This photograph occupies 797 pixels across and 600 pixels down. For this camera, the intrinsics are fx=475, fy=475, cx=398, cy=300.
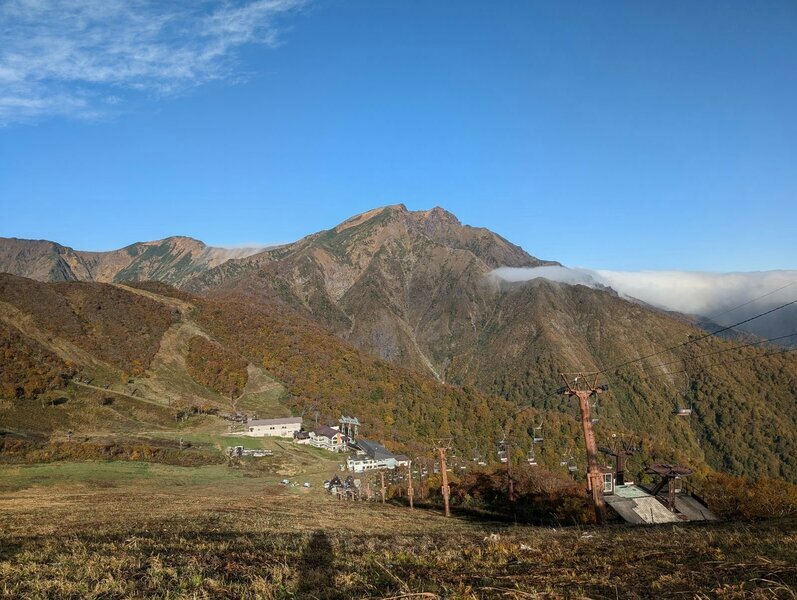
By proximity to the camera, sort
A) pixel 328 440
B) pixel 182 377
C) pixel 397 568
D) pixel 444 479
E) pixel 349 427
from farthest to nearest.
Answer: pixel 182 377, pixel 349 427, pixel 328 440, pixel 444 479, pixel 397 568

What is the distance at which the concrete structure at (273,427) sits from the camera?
105750 mm

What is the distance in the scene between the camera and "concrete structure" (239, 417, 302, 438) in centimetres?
10575

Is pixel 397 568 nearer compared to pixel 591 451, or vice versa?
pixel 397 568

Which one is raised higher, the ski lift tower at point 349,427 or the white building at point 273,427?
the white building at point 273,427

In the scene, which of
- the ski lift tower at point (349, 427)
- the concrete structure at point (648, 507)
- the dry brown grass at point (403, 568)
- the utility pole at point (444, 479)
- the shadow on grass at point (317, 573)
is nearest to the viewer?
the dry brown grass at point (403, 568)

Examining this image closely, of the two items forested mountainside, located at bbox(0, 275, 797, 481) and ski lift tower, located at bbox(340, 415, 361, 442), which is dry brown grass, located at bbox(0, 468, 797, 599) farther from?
ski lift tower, located at bbox(340, 415, 361, 442)

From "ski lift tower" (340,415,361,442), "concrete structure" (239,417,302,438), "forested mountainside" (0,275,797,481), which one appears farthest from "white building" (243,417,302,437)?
"forested mountainside" (0,275,797,481)

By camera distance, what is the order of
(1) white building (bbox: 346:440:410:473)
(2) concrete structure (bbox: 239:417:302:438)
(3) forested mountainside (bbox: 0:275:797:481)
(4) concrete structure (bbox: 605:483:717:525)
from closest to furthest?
(4) concrete structure (bbox: 605:483:717:525), (1) white building (bbox: 346:440:410:473), (2) concrete structure (bbox: 239:417:302:438), (3) forested mountainside (bbox: 0:275:797:481)

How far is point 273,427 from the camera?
110125 mm

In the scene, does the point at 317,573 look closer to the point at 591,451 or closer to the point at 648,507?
the point at 591,451

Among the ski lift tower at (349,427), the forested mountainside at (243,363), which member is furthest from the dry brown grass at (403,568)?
the ski lift tower at (349,427)

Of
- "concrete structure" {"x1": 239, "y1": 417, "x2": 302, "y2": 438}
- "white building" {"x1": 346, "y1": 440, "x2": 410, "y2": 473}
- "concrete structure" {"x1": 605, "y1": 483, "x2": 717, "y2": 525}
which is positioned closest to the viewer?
"concrete structure" {"x1": 605, "y1": 483, "x2": 717, "y2": 525}

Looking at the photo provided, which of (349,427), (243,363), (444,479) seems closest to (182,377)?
(243,363)

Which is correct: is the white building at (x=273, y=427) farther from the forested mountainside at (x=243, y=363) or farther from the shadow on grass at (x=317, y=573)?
the shadow on grass at (x=317, y=573)
